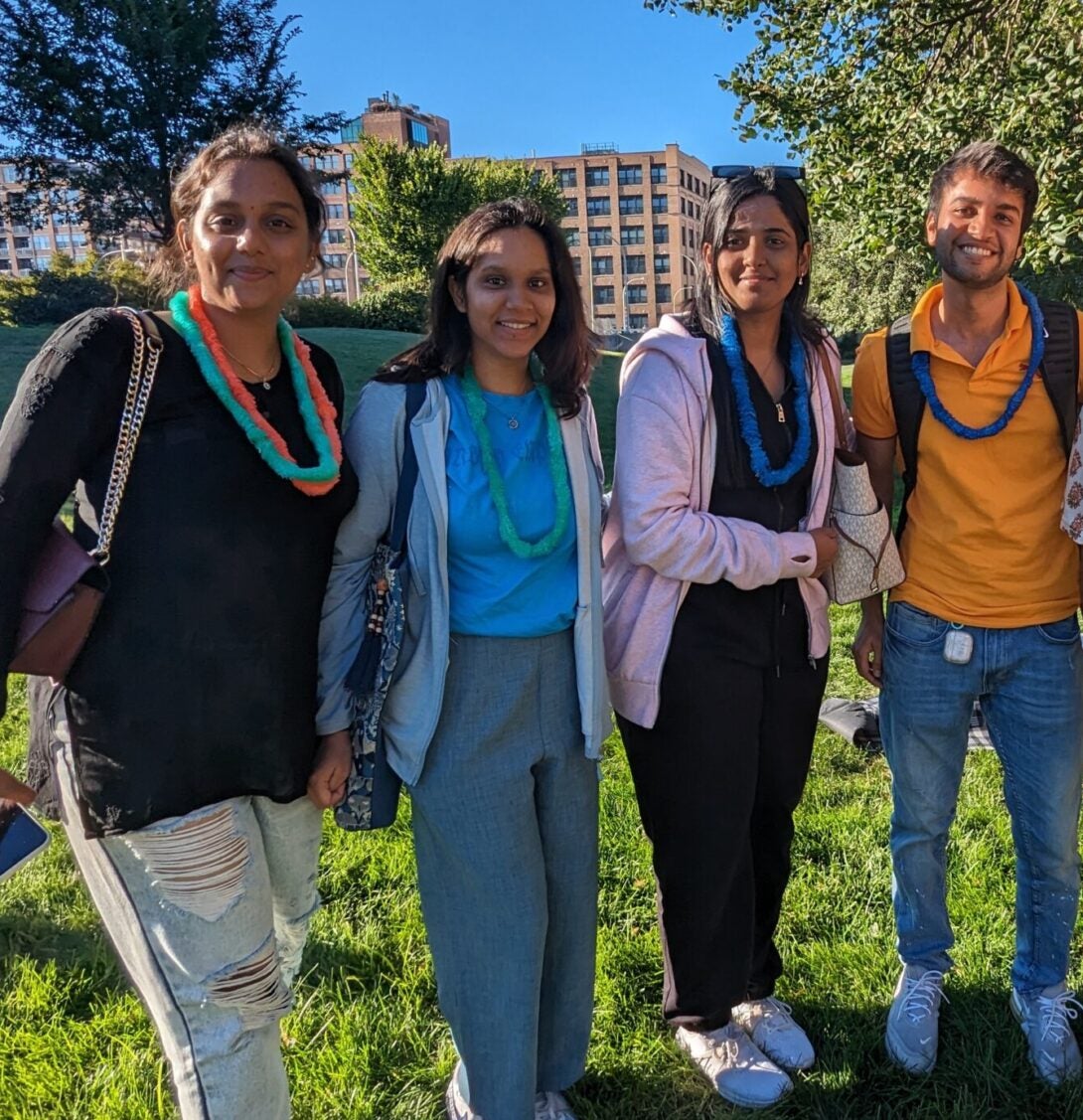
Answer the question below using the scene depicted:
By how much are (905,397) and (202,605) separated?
1.76 meters

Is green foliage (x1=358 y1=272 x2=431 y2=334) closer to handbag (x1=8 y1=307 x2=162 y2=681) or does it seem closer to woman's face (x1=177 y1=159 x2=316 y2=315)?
woman's face (x1=177 y1=159 x2=316 y2=315)

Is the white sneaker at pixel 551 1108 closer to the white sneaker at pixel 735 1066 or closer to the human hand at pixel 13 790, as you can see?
the white sneaker at pixel 735 1066

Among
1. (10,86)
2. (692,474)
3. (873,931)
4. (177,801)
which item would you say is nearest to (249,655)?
(177,801)

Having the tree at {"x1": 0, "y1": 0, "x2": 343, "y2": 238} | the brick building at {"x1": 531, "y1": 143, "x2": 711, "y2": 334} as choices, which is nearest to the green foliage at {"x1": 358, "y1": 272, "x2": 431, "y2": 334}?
the tree at {"x1": 0, "y1": 0, "x2": 343, "y2": 238}

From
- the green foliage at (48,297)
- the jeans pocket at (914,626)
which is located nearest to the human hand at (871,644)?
the jeans pocket at (914,626)

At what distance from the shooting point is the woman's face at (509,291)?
2.11 metres

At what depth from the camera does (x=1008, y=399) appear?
2.34 meters

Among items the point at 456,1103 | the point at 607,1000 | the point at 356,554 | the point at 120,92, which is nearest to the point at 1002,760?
the point at 607,1000

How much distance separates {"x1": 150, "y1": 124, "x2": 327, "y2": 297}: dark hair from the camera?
6.27 ft

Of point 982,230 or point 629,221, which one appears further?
point 629,221

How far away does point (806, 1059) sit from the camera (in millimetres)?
2549

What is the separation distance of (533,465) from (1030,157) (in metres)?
5.26

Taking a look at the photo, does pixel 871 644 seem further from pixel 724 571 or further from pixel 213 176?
pixel 213 176

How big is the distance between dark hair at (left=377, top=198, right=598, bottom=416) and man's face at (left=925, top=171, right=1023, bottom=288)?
935 millimetres
